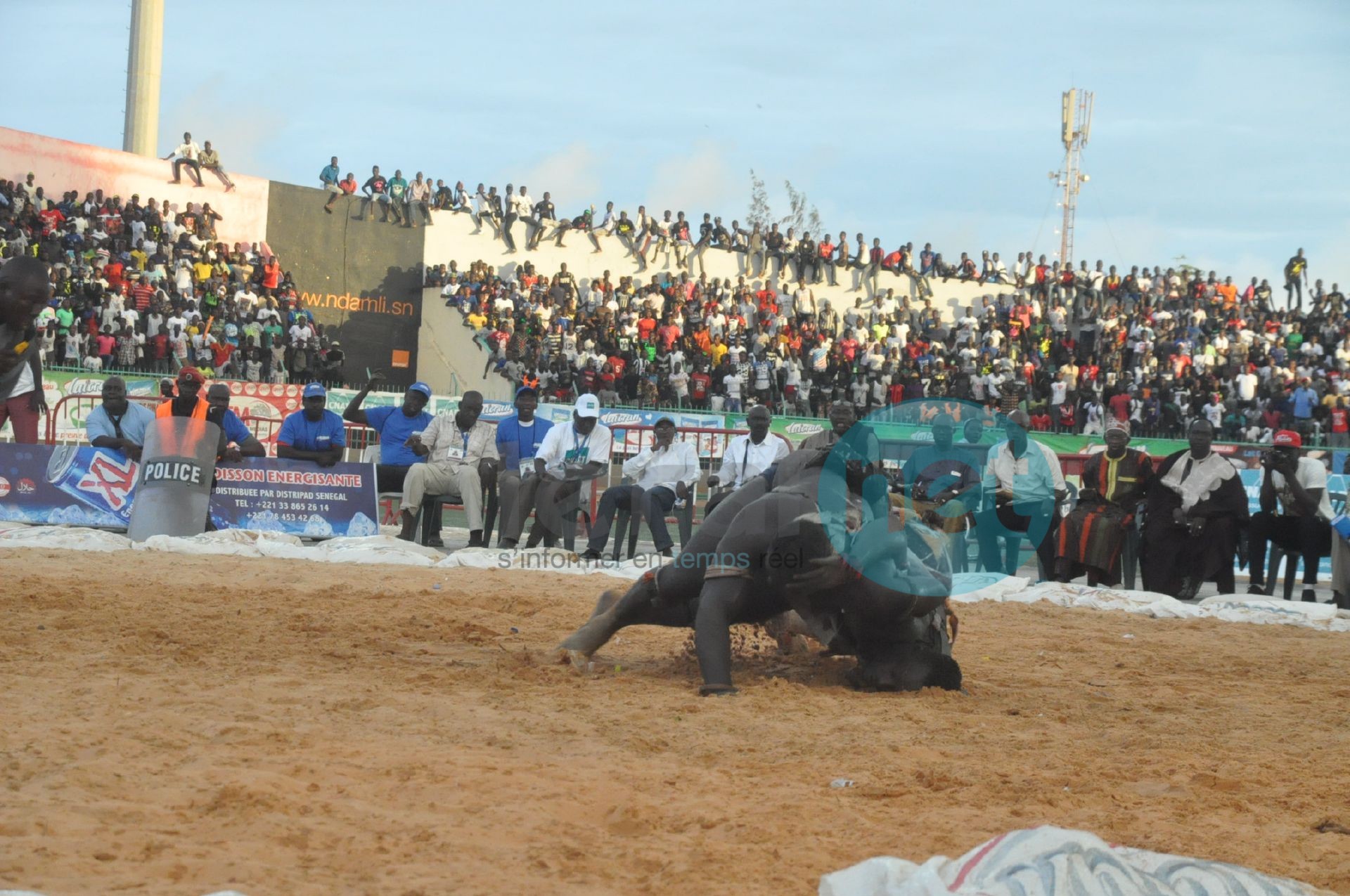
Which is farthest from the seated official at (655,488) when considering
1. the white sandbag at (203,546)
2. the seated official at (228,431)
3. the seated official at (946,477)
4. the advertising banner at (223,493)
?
the seated official at (228,431)

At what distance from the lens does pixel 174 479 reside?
13.2 m

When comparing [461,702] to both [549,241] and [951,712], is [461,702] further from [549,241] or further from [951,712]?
[549,241]

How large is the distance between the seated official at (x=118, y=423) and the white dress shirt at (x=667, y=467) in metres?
5.28

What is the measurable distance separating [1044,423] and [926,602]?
24244 mm

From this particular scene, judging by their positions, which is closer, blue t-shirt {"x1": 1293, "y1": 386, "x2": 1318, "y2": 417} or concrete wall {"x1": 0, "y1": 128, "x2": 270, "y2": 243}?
blue t-shirt {"x1": 1293, "y1": 386, "x2": 1318, "y2": 417}

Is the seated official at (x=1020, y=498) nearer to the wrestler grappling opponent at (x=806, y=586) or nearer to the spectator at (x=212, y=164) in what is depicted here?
the wrestler grappling opponent at (x=806, y=586)

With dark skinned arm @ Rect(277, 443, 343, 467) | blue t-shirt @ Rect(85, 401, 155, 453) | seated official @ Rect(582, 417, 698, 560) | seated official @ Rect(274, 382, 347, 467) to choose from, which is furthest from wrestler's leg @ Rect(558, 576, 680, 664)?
blue t-shirt @ Rect(85, 401, 155, 453)

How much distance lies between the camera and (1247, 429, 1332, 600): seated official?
12.4m

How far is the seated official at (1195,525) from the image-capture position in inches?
488

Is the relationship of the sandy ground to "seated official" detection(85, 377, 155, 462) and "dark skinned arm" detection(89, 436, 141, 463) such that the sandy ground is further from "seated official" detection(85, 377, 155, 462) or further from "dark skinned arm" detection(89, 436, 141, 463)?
"seated official" detection(85, 377, 155, 462)

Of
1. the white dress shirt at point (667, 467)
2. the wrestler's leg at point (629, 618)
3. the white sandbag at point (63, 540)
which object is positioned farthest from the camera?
the white dress shirt at point (667, 467)

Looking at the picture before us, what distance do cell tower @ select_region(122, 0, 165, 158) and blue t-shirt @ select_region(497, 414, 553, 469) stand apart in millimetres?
27734

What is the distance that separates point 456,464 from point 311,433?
1.77 meters

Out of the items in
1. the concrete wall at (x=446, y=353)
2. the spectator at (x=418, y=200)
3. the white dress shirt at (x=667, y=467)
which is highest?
the spectator at (x=418, y=200)
